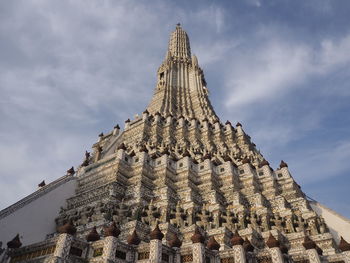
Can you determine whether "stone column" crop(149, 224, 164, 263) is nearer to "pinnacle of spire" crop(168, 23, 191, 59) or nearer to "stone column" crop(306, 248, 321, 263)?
"stone column" crop(306, 248, 321, 263)

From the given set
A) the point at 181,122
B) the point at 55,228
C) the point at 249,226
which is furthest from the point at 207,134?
the point at 55,228

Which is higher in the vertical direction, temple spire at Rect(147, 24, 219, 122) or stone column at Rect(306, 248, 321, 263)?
temple spire at Rect(147, 24, 219, 122)

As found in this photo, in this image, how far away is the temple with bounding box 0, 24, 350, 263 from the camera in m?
13.1

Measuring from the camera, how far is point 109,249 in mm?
12609

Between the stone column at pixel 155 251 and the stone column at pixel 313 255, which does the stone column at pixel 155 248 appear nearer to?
the stone column at pixel 155 251

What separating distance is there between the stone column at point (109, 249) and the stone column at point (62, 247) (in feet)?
4.68

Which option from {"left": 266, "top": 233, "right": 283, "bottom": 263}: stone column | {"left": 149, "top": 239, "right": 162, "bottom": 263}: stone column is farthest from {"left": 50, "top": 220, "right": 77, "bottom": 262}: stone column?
{"left": 266, "top": 233, "right": 283, "bottom": 263}: stone column

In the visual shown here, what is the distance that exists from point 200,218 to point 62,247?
930 centimetres

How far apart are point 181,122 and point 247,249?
24674 mm

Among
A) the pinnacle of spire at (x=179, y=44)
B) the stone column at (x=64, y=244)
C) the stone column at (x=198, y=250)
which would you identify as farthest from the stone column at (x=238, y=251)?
the pinnacle of spire at (x=179, y=44)

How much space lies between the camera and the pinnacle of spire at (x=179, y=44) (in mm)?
63344

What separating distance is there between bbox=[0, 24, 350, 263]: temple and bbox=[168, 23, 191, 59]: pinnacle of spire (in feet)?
119

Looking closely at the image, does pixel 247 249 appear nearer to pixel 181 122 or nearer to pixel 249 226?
pixel 249 226

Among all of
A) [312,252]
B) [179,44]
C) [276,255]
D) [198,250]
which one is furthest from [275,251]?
[179,44]
